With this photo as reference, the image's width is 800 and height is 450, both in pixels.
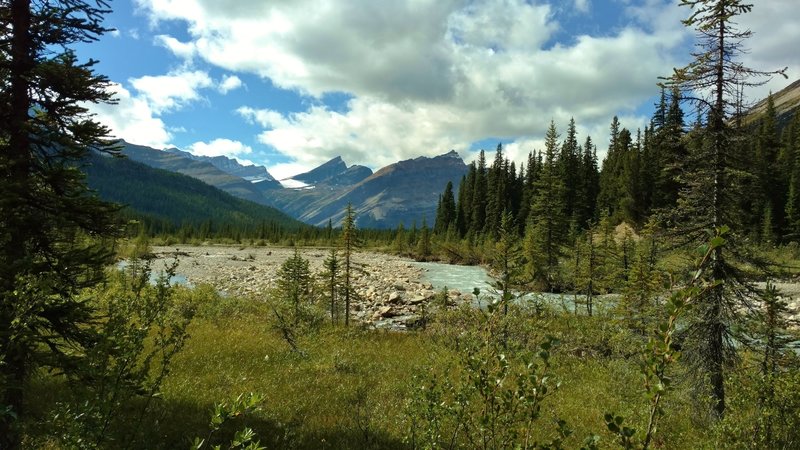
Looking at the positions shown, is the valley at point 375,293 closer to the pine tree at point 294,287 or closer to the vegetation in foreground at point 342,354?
the pine tree at point 294,287

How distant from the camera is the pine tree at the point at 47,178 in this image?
499 cm

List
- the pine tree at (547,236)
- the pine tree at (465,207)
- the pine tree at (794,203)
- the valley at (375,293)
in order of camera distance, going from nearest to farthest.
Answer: the valley at (375,293) → the pine tree at (547,236) → the pine tree at (794,203) → the pine tree at (465,207)

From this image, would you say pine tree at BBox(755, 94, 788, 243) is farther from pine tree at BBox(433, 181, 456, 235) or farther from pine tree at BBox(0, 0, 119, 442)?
pine tree at BBox(0, 0, 119, 442)

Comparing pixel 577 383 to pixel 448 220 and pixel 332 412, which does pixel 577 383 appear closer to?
pixel 332 412

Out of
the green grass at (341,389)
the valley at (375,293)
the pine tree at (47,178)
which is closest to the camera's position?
the pine tree at (47,178)

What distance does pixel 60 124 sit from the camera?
5.64 m

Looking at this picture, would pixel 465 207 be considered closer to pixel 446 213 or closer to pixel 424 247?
pixel 446 213

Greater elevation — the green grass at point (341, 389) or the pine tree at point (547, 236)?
the pine tree at point (547, 236)

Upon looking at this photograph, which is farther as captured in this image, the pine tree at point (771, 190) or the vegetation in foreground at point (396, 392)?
the pine tree at point (771, 190)

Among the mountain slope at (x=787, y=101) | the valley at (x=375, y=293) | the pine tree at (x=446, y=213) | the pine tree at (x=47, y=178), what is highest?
the mountain slope at (x=787, y=101)

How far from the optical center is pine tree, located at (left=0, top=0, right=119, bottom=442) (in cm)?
499

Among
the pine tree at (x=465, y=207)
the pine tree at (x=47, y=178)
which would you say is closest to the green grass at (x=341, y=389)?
the pine tree at (x=47, y=178)

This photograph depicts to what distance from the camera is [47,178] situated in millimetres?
5375

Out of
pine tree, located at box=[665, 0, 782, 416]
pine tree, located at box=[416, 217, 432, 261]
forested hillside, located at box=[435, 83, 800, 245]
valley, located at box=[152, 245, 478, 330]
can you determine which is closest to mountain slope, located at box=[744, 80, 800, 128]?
forested hillside, located at box=[435, 83, 800, 245]
